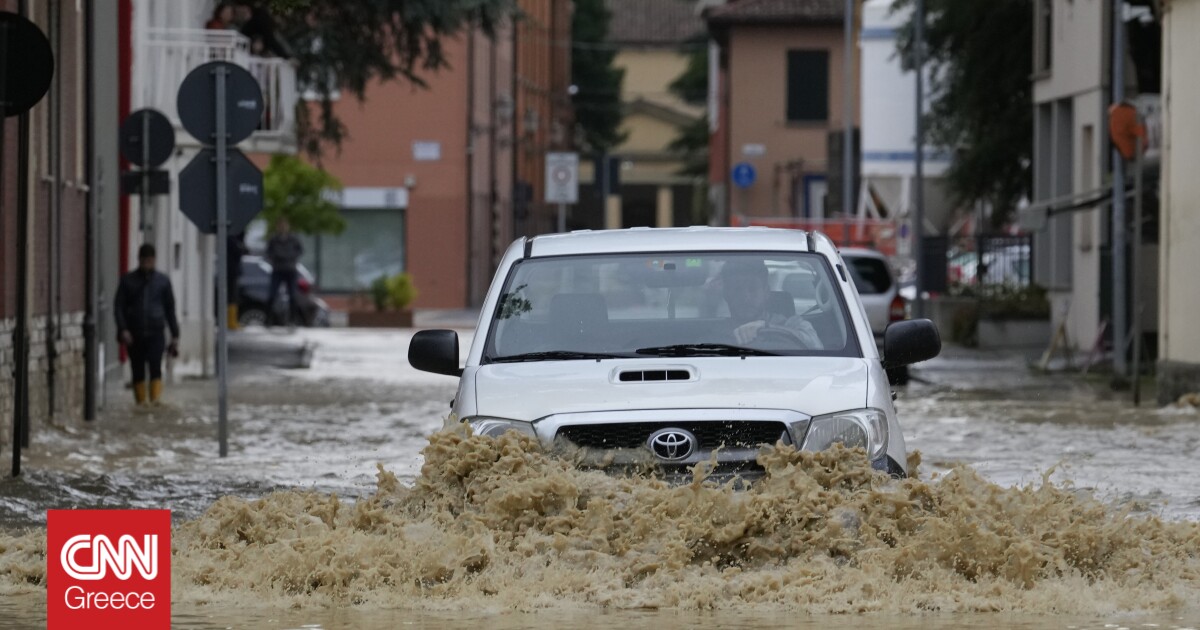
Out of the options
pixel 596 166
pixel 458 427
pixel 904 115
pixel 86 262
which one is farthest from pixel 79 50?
pixel 904 115

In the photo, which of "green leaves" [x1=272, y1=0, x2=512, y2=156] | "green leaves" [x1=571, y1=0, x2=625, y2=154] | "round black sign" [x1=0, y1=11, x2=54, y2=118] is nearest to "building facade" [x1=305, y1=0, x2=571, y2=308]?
"green leaves" [x1=272, y1=0, x2=512, y2=156]

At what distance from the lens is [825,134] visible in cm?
6662

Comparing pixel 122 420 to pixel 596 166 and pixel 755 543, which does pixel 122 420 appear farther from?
pixel 596 166

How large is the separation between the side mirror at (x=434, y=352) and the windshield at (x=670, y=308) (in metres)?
0.17

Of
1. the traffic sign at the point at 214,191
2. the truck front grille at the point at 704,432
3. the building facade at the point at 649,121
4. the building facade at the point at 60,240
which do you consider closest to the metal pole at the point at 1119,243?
the building facade at the point at 60,240

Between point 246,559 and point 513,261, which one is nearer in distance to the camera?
point 246,559

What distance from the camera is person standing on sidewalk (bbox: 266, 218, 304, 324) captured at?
132 ft

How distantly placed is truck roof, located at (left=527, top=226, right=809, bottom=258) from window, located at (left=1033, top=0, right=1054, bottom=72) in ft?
74.1

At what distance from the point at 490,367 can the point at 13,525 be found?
11.1 ft

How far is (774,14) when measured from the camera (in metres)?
66.3

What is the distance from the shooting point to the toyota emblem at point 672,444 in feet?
29.4

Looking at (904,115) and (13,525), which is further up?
(904,115)

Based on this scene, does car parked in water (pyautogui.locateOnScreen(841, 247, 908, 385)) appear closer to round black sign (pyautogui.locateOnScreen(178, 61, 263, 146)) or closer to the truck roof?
round black sign (pyautogui.locateOnScreen(178, 61, 263, 146))

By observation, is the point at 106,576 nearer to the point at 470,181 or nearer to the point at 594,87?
the point at 470,181
